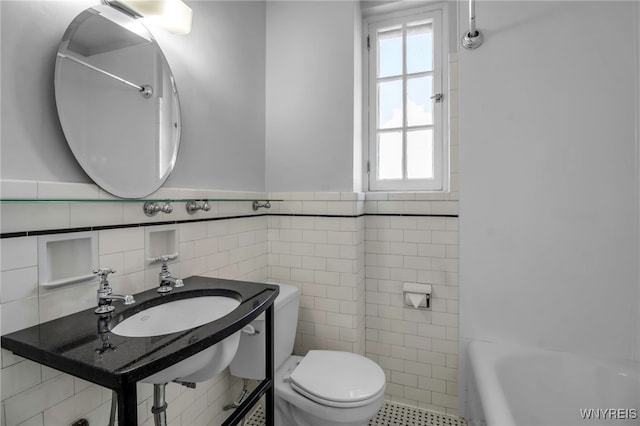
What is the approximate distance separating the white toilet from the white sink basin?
1.14ft

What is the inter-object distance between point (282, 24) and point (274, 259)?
1.58m

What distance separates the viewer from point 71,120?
980mm

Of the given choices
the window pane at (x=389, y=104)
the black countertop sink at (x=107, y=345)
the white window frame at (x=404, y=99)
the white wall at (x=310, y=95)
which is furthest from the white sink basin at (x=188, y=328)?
the window pane at (x=389, y=104)

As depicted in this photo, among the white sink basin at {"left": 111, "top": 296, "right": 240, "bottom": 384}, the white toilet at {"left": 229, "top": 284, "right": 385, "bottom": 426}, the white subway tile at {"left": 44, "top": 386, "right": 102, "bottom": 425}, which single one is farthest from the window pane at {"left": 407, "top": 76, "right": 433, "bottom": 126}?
the white subway tile at {"left": 44, "top": 386, "right": 102, "bottom": 425}

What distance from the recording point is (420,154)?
2092 mm

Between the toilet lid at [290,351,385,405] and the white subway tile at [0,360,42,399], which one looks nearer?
the white subway tile at [0,360,42,399]

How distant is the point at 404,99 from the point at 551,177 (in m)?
0.98

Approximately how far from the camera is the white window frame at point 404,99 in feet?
6.61

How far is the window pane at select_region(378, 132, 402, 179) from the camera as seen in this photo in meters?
2.14

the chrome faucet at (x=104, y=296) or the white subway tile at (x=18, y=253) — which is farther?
the chrome faucet at (x=104, y=296)

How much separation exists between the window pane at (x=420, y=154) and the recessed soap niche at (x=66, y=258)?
177 cm
